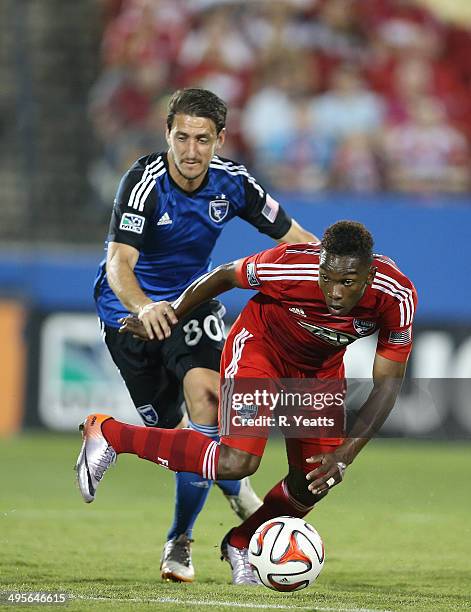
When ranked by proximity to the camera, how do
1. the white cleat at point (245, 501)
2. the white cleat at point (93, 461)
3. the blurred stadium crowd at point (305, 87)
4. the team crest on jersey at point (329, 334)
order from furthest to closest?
the blurred stadium crowd at point (305, 87) < the white cleat at point (245, 501) < the white cleat at point (93, 461) < the team crest on jersey at point (329, 334)

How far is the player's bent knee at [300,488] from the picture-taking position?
5.43m

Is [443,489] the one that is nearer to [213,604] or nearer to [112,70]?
[213,604]

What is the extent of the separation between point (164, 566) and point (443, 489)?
3.91m

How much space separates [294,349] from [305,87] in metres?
7.16

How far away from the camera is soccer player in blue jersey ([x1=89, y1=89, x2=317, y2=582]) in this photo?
556 centimetres

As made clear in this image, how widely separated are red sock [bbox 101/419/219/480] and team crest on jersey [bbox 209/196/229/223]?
1.14m

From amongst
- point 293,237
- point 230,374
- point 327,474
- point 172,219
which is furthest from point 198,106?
point 327,474

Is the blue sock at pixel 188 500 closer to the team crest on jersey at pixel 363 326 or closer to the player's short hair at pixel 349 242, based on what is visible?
the team crest on jersey at pixel 363 326

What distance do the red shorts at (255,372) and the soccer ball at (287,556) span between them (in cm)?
37

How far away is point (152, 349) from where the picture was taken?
19.4 ft

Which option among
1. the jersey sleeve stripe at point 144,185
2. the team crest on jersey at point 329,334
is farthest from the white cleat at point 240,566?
the jersey sleeve stripe at point 144,185

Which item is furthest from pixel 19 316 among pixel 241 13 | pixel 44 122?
pixel 241 13

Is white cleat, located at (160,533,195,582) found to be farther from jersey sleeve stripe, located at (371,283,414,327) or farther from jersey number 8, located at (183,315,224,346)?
jersey sleeve stripe, located at (371,283,414,327)

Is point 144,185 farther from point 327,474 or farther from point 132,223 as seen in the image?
point 327,474
